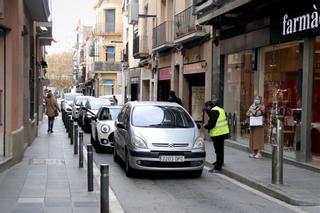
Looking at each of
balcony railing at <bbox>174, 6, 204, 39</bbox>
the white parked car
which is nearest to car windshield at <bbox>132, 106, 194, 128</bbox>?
the white parked car

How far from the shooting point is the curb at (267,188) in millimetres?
8211

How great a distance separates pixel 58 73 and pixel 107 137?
317 feet

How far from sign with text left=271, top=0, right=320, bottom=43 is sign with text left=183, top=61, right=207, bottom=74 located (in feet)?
19.5

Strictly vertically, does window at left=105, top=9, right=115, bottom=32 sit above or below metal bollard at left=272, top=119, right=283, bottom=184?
above

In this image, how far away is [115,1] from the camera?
58969mm

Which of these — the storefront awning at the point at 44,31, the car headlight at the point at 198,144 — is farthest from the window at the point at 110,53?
the car headlight at the point at 198,144

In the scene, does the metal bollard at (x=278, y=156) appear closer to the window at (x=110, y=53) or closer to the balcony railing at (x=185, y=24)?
the balcony railing at (x=185, y=24)

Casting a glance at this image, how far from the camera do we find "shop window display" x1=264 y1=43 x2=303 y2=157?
12.8 meters

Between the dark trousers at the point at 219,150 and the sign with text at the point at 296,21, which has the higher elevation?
the sign with text at the point at 296,21

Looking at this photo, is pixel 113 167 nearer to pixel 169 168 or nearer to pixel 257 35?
pixel 169 168

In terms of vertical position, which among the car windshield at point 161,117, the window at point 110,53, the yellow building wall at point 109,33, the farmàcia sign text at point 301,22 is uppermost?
the yellow building wall at point 109,33

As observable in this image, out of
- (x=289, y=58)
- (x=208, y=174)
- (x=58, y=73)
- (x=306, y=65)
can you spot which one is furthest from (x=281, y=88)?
(x=58, y=73)

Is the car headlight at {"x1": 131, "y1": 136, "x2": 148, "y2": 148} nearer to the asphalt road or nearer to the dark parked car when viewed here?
the asphalt road

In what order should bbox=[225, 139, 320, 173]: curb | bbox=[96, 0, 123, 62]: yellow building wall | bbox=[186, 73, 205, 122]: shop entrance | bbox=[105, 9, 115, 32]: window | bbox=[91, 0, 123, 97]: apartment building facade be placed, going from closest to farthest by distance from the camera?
bbox=[225, 139, 320, 173]: curb
bbox=[186, 73, 205, 122]: shop entrance
bbox=[96, 0, 123, 62]: yellow building wall
bbox=[91, 0, 123, 97]: apartment building facade
bbox=[105, 9, 115, 32]: window
